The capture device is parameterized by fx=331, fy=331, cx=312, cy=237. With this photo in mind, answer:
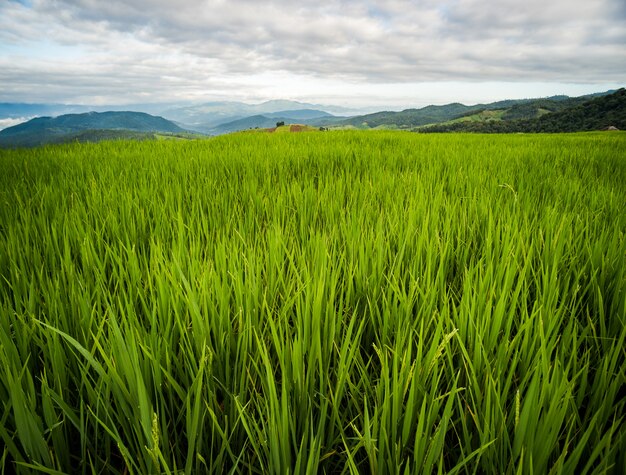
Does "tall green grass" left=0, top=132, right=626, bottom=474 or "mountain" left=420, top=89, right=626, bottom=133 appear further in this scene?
"mountain" left=420, top=89, right=626, bottom=133

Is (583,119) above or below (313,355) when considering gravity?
above

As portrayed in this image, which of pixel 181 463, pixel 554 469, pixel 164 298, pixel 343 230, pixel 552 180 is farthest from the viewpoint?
pixel 552 180

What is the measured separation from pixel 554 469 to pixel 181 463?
59cm

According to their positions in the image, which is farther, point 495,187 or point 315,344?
point 495,187

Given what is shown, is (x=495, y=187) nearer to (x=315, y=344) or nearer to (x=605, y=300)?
(x=605, y=300)

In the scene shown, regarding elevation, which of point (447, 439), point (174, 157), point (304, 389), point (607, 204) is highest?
point (174, 157)

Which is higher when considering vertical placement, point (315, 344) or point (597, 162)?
point (597, 162)

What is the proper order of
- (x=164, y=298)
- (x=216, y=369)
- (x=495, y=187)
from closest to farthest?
(x=216, y=369) → (x=164, y=298) → (x=495, y=187)

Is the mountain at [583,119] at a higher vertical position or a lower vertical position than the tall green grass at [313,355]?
higher

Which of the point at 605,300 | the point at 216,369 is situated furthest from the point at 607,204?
the point at 216,369

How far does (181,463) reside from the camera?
582mm

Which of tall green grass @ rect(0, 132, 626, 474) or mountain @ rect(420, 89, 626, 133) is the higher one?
mountain @ rect(420, 89, 626, 133)

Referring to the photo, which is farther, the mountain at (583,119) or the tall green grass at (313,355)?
the mountain at (583,119)

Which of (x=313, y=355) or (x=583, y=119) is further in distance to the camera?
(x=583, y=119)
